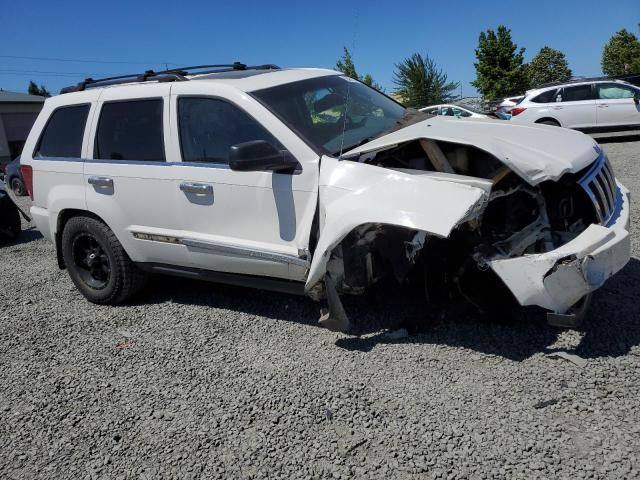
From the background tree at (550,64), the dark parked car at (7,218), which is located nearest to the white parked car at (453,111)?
the dark parked car at (7,218)

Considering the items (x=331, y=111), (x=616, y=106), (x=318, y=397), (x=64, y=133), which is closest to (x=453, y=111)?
(x=616, y=106)

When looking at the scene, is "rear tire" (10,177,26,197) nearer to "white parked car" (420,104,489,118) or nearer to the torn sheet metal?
"white parked car" (420,104,489,118)

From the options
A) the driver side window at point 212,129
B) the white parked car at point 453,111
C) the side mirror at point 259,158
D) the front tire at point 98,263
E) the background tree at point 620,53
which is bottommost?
the front tire at point 98,263

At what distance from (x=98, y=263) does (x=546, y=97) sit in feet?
41.7

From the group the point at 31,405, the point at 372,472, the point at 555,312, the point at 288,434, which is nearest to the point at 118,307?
the point at 31,405

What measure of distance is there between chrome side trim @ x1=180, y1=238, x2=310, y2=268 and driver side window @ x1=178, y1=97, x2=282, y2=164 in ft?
1.94

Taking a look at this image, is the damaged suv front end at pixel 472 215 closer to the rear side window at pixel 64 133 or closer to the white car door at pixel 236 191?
the white car door at pixel 236 191

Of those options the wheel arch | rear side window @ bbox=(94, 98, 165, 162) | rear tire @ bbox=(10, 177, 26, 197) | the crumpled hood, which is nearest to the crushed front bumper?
the crumpled hood

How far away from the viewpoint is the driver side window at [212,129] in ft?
12.3

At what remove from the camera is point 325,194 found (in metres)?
3.36

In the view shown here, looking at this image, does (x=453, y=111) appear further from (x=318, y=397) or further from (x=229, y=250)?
(x=318, y=397)

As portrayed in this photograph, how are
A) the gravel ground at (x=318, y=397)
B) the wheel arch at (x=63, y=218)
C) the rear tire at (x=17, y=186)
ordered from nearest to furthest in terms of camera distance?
the gravel ground at (x=318, y=397) → the wheel arch at (x=63, y=218) → the rear tire at (x=17, y=186)

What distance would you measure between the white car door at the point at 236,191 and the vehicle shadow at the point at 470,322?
0.59 m

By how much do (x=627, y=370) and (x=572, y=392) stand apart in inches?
14.5
